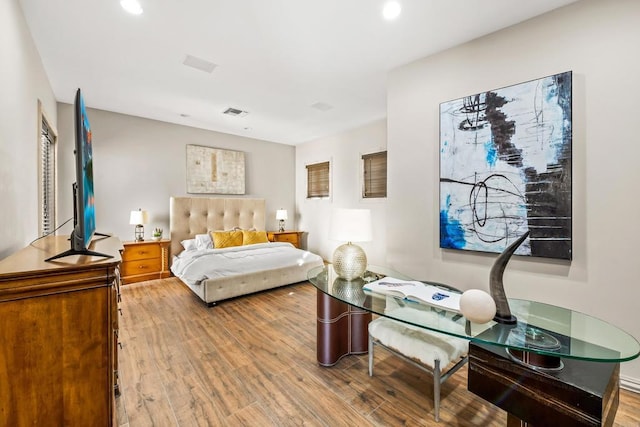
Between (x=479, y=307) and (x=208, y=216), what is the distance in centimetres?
468

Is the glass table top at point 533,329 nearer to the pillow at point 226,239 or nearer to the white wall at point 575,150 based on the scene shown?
the white wall at point 575,150

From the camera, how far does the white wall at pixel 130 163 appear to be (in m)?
3.92

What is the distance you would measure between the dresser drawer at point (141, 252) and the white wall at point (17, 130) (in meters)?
1.82

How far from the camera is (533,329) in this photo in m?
1.35

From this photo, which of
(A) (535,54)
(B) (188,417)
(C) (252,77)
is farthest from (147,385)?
(A) (535,54)

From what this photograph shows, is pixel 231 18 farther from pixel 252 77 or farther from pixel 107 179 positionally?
pixel 107 179

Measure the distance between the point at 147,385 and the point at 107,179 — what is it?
3541 millimetres

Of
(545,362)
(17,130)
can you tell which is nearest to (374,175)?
(545,362)

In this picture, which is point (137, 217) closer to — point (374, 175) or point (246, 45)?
point (246, 45)

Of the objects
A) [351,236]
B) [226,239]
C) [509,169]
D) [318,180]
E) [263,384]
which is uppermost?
[318,180]

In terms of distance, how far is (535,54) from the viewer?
2092mm

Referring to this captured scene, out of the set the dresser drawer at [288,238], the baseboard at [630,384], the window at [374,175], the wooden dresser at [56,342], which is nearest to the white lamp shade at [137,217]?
the dresser drawer at [288,238]

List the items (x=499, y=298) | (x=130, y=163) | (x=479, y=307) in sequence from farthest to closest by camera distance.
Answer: (x=130, y=163)
(x=499, y=298)
(x=479, y=307)

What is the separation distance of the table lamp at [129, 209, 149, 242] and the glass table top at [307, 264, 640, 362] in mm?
3711
